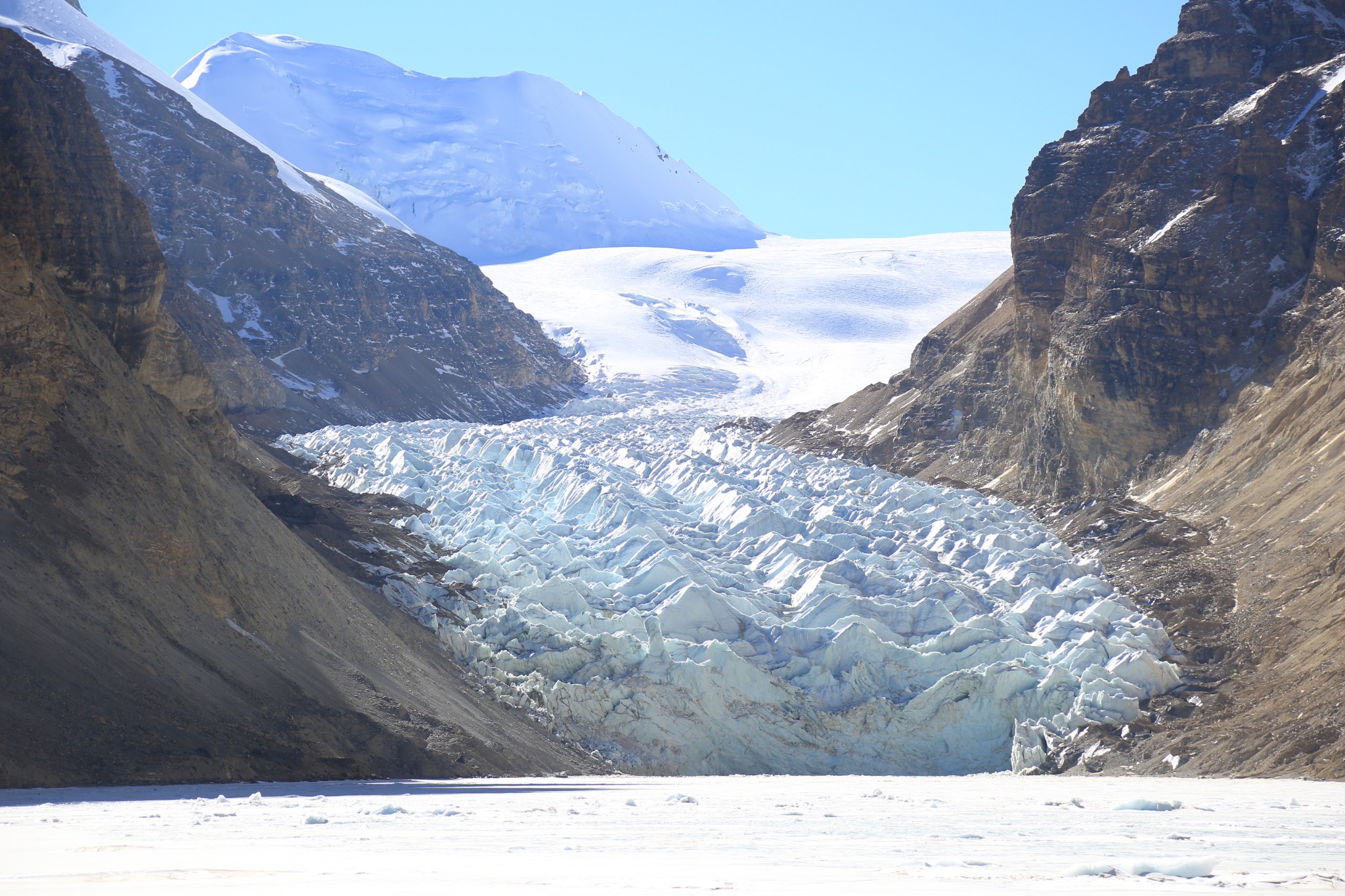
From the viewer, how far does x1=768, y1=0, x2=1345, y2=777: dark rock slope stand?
23672mm

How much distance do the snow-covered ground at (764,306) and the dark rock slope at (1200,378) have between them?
1578 inches

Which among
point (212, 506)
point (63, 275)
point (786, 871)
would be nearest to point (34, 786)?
point (212, 506)

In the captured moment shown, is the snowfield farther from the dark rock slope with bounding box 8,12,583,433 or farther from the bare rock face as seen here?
the dark rock slope with bounding box 8,12,583,433

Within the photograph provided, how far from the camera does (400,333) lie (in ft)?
285

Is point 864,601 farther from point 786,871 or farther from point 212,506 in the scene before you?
point 786,871

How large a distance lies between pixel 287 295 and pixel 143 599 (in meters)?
65.9

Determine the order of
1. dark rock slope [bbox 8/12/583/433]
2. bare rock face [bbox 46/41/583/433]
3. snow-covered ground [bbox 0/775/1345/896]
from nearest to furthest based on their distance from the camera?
1. snow-covered ground [bbox 0/775/1345/896]
2. bare rock face [bbox 46/41/583/433]
3. dark rock slope [bbox 8/12/583/433]

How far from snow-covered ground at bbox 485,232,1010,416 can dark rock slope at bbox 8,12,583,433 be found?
701 inches

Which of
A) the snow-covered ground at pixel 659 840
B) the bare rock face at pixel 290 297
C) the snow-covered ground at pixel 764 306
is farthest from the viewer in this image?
the snow-covered ground at pixel 764 306

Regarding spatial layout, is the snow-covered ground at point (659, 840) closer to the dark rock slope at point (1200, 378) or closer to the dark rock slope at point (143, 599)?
the dark rock slope at point (143, 599)

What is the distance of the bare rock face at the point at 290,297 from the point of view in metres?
69.8

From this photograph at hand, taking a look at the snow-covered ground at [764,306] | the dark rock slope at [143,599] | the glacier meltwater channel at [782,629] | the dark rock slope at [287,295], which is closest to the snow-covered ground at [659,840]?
the dark rock slope at [143,599]

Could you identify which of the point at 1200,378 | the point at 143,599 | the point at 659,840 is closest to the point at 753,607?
the point at 143,599

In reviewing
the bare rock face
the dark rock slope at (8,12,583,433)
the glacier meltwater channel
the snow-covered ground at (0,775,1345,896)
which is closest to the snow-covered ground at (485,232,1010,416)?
the bare rock face
